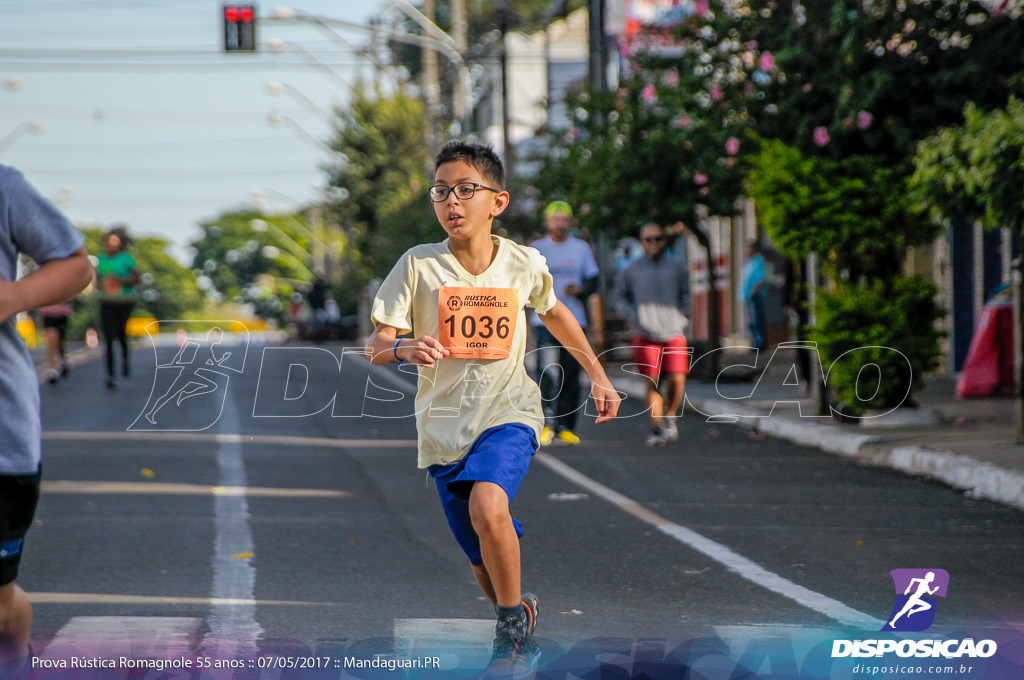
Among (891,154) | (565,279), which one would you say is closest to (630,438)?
(565,279)

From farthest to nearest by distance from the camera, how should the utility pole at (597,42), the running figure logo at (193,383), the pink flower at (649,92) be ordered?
the utility pole at (597,42), the pink flower at (649,92), the running figure logo at (193,383)

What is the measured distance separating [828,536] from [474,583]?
224 centimetres

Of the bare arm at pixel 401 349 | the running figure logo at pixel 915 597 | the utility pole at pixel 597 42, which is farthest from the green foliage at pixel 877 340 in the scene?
the utility pole at pixel 597 42

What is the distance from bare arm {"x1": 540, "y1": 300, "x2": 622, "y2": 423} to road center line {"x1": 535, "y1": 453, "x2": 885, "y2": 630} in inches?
55.9

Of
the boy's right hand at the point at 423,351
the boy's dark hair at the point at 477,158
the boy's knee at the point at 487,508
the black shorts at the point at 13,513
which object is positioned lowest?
the boy's knee at the point at 487,508

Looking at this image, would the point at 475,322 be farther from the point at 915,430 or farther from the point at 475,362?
the point at 915,430

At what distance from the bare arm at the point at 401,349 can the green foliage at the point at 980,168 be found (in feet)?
20.0

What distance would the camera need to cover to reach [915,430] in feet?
40.4

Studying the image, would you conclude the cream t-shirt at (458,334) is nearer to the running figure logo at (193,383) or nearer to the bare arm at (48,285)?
the bare arm at (48,285)

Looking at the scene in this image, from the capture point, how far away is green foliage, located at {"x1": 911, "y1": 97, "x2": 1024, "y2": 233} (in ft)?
31.6

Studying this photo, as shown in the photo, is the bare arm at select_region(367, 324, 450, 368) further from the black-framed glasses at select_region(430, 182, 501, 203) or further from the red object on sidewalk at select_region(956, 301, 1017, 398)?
the red object on sidewalk at select_region(956, 301, 1017, 398)

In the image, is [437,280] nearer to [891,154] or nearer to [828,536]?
[828,536]

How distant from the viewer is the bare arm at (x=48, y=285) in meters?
3.46

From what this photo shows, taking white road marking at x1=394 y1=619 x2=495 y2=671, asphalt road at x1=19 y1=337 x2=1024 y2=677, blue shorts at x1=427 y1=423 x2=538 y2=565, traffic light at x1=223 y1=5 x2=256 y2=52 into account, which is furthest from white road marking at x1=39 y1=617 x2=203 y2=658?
traffic light at x1=223 y1=5 x2=256 y2=52
